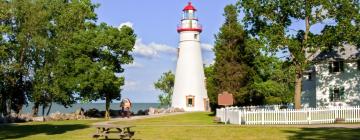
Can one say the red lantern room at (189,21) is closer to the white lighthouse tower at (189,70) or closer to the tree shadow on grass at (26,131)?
the white lighthouse tower at (189,70)

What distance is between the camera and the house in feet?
149

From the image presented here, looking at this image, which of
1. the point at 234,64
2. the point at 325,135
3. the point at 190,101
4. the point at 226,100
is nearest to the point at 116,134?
the point at 325,135

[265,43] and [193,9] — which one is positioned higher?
[193,9]

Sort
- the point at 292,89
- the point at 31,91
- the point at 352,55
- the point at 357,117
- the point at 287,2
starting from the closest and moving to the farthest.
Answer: the point at 357,117 → the point at 287,2 → the point at 352,55 → the point at 31,91 → the point at 292,89

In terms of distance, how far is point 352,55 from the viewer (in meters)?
45.4

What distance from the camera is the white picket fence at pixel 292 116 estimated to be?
33.6m

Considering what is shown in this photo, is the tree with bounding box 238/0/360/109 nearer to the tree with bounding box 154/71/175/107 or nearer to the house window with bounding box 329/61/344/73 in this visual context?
the house window with bounding box 329/61/344/73

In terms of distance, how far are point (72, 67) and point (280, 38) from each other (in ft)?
62.2

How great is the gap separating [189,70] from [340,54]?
22.2 m

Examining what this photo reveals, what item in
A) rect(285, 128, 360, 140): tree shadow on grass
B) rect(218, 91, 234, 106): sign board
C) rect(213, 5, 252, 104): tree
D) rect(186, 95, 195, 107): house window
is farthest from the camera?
rect(186, 95, 195, 107): house window

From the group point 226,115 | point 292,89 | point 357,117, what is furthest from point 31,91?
point 292,89

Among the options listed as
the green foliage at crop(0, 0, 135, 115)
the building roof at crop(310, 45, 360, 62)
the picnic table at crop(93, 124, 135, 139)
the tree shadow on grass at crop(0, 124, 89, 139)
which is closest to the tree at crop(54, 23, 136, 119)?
the green foliage at crop(0, 0, 135, 115)

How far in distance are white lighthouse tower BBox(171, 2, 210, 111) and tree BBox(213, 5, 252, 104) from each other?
16613 mm

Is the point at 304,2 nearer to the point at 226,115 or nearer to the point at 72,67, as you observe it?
the point at 226,115
